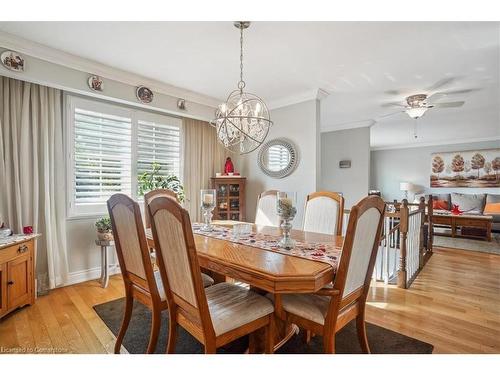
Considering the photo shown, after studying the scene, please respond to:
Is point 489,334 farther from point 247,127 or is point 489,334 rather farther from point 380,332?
point 247,127

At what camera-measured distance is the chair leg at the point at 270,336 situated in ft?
4.86

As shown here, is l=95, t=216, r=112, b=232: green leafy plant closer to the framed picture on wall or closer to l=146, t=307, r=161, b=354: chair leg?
l=146, t=307, r=161, b=354: chair leg

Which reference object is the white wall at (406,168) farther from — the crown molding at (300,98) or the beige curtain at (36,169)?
the beige curtain at (36,169)

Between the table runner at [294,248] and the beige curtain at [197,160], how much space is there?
5.85ft

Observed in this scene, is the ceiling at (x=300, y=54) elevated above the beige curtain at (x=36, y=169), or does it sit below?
→ above

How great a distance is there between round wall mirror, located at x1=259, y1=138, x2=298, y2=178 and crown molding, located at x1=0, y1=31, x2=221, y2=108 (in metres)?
1.23

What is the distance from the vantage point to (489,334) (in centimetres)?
203

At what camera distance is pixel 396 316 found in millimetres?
2309

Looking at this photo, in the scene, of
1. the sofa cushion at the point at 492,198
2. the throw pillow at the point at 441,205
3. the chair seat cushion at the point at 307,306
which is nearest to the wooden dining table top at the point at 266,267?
the chair seat cushion at the point at 307,306

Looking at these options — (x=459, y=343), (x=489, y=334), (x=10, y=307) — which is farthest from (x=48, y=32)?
(x=489, y=334)

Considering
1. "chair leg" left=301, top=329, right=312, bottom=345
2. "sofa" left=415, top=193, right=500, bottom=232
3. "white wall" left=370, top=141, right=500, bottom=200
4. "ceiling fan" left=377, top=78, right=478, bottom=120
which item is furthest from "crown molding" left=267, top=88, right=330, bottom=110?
"white wall" left=370, top=141, right=500, bottom=200

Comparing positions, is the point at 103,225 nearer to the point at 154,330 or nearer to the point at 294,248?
the point at 154,330

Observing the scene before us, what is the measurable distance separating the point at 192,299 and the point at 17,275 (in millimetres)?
2010

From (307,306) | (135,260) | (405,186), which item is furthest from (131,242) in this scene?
(405,186)
